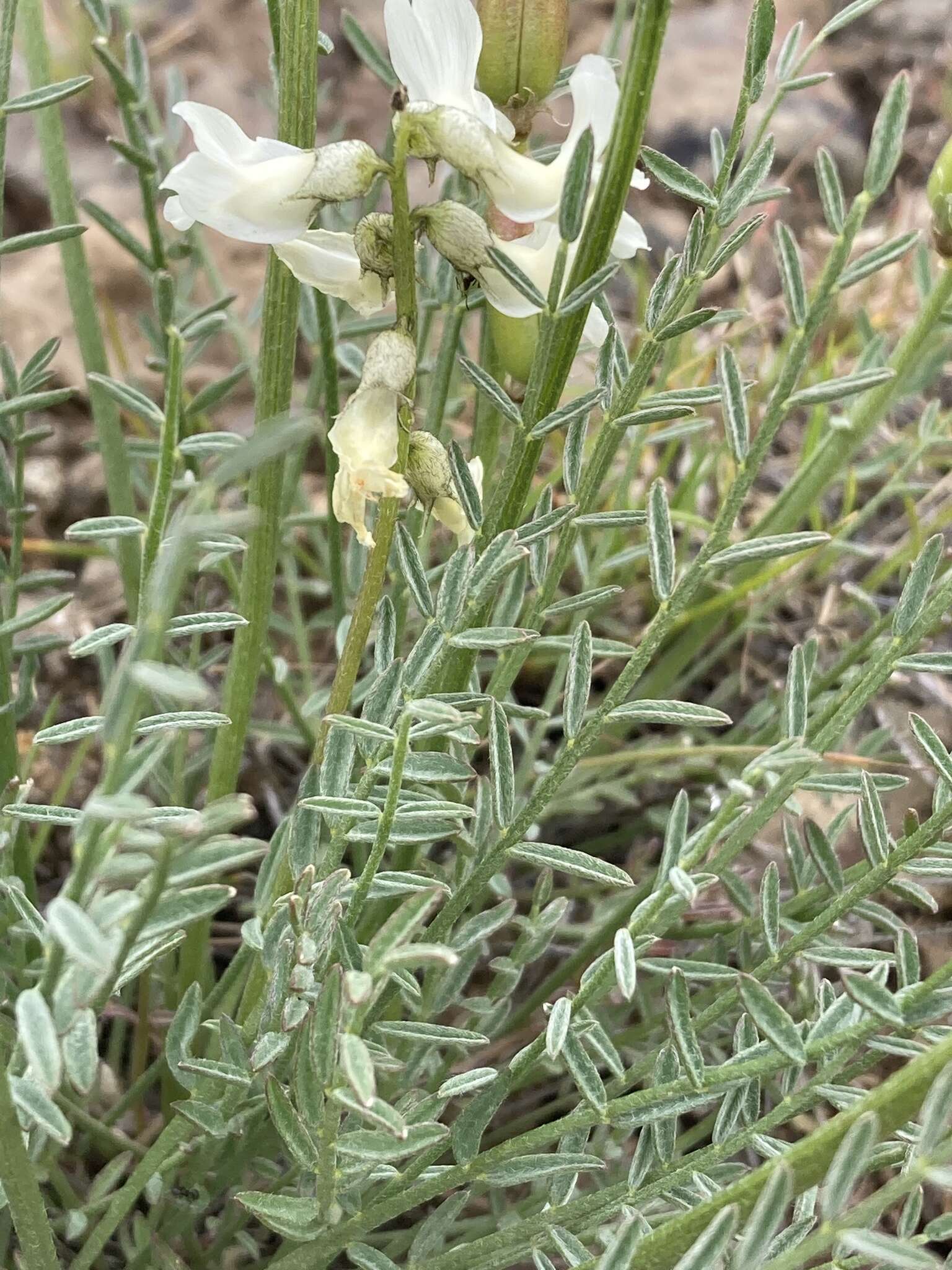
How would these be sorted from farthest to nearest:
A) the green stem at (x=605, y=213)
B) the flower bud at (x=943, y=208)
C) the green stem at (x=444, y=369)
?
the green stem at (x=444, y=369) → the flower bud at (x=943, y=208) → the green stem at (x=605, y=213)

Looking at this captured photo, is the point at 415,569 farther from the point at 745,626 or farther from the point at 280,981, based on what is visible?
the point at 745,626

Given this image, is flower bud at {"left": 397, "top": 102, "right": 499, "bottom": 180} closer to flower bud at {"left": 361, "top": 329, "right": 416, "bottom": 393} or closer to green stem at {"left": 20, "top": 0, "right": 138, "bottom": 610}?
flower bud at {"left": 361, "top": 329, "right": 416, "bottom": 393}

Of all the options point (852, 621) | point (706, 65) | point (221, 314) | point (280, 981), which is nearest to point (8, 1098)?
point (280, 981)

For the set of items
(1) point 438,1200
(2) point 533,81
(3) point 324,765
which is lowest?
(1) point 438,1200

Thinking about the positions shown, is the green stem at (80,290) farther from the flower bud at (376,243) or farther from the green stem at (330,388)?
the flower bud at (376,243)

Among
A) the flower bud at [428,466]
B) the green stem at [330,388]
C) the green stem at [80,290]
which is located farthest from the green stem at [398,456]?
the green stem at [80,290]

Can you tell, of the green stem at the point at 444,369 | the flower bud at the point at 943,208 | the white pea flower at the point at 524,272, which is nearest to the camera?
the white pea flower at the point at 524,272

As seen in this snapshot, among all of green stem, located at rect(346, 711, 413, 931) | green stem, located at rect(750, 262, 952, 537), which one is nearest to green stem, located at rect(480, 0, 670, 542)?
green stem, located at rect(346, 711, 413, 931)
